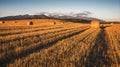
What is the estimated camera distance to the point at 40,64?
7.51m

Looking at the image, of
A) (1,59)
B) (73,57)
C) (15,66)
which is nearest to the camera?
(15,66)

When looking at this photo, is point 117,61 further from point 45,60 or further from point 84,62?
point 45,60

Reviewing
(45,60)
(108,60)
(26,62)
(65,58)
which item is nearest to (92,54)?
(108,60)

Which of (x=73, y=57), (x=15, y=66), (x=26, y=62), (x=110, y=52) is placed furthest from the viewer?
(x=110, y=52)

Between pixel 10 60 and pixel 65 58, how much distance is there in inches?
80.3

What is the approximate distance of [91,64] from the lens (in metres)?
8.10

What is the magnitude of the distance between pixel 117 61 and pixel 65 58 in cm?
207

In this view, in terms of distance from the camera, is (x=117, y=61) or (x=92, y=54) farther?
(x=92, y=54)

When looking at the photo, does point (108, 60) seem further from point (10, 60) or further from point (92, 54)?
point (10, 60)

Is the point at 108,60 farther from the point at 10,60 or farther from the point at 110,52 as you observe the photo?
the point at 10,60

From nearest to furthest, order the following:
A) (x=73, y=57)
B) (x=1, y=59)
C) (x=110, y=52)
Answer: (x=1, y=59), (x=73, y=57), (x=110, y=52)

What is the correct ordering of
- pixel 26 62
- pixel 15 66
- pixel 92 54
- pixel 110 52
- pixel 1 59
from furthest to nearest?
pixel 110 52
pixel 92 54
pixel 1 59
pixel 26 62
pixel 15 66

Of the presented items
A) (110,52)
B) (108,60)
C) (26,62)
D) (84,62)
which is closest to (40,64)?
(26,62)

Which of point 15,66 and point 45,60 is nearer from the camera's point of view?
point 15,66
